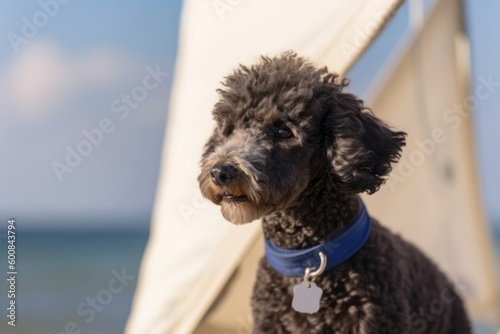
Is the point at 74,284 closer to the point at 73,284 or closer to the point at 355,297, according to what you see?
the point at 73,284

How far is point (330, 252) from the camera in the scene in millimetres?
3008

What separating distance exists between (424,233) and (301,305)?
2957mm

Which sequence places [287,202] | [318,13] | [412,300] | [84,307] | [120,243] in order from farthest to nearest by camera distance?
[120,243]
[84,307]
[318,13]
[412,300]
[287,202]

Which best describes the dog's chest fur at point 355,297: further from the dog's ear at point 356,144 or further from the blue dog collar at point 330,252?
the dog's ear at point 356,144

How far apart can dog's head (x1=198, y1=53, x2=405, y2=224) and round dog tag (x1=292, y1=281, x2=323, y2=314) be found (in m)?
0.36

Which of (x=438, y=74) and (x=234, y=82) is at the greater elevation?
(x=234, y=82)

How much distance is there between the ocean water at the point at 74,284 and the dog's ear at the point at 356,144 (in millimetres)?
2987

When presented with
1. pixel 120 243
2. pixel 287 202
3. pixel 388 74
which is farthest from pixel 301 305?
pixel 120 243

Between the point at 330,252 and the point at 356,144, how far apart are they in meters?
0.46

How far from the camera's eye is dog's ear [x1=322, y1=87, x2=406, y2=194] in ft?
9.46

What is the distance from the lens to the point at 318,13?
4.22m

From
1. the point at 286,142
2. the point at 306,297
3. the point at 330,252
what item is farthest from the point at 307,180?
the point at 306,297

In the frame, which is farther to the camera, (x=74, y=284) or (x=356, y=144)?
(x=74, y=284)

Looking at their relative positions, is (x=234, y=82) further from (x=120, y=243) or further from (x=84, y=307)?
(x=120, y=243)
